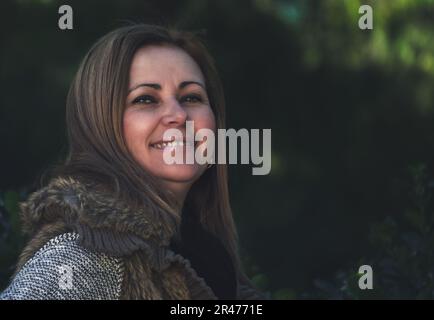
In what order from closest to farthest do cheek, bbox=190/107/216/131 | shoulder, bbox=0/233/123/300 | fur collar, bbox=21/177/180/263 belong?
shoulder, bbox=0/233/123/300 < fur collar, bbox=21/177/180/263 < cheek, bbox=190/107/216/131

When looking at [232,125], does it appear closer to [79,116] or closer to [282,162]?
[282,162]

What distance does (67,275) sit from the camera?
2.70m

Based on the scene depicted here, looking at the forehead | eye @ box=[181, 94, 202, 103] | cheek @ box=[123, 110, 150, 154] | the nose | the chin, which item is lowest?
the chin

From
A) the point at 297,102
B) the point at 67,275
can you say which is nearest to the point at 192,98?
the point at 67,275

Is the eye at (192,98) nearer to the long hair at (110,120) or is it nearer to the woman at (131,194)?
the woman at (131,194)

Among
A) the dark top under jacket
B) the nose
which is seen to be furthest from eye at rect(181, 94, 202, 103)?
the dark top under jacket

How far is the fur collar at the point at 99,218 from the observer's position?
279cm

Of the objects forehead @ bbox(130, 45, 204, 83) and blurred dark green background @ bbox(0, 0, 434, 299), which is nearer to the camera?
forehead @ bbox(130, 45, 204, 83)

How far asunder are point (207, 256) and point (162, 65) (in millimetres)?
593

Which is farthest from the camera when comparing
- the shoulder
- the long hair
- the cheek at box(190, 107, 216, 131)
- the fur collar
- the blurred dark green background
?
the blurred dark green background

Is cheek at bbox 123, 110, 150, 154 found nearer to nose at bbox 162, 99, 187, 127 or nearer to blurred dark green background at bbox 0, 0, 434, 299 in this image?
nose at bbox 162, 99, 187, 127

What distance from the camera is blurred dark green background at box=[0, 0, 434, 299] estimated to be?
5242mm

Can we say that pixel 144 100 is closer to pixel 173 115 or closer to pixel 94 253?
pixel 173 115

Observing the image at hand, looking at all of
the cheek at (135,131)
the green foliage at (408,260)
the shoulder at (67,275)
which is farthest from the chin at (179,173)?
the green foliage at (408,260)
